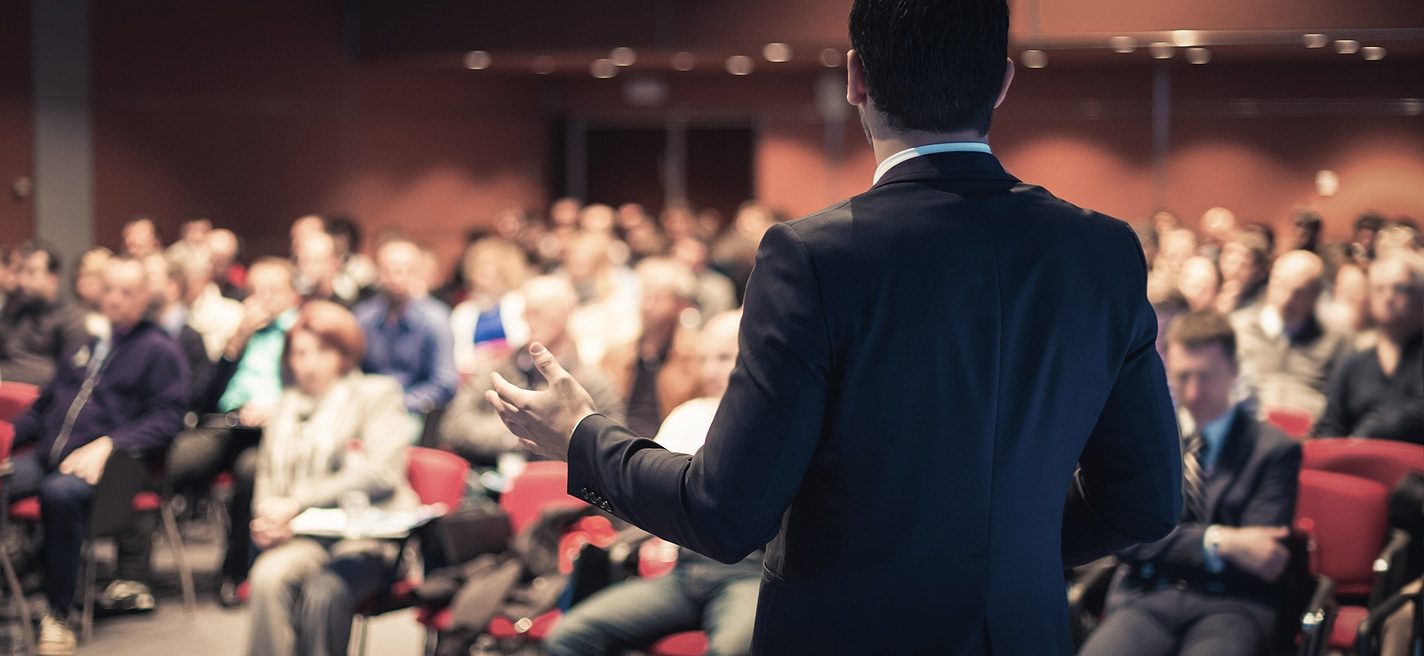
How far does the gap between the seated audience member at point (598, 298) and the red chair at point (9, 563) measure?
8.22 feet

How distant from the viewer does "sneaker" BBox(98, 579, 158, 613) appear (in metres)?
5.73

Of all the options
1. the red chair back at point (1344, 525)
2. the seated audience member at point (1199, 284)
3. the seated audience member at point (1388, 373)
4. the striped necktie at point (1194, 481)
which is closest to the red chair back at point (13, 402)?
the striped necktie at point (1194, 481)

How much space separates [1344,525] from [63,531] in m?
4.43

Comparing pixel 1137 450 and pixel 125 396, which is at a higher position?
pixel 1137 450

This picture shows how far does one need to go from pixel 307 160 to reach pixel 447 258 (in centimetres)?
250

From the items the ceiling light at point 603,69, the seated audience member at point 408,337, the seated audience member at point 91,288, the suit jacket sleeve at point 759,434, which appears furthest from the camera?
the ceiling light at point 603,69

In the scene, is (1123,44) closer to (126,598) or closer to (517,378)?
(517,378)

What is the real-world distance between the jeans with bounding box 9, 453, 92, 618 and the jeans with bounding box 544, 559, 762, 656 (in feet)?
7.97

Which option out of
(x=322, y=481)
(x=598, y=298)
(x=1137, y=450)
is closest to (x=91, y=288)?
(x=598, y=298)

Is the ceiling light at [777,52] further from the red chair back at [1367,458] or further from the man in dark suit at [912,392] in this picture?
the man in dark suit at [912,392]

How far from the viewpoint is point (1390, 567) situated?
385 centimetres

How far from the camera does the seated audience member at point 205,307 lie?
7586 mm

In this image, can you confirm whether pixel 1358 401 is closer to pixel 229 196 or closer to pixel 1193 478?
pixel 1193 478

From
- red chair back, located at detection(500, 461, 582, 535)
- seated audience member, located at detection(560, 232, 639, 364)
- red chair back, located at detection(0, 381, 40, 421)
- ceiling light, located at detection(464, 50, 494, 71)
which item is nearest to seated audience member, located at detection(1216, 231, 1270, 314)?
seated audience member, located at detection(560, 232, 639, 364)
